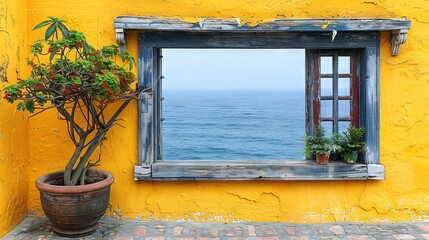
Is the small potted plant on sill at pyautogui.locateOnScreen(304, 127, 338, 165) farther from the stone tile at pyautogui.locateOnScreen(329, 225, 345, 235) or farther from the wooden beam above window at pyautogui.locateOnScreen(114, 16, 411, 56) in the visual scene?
the wooden beam above window at pyautogui.locateOnScreen(114, 16, 411, 56)

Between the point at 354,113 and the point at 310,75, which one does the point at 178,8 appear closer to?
the point at 310,75

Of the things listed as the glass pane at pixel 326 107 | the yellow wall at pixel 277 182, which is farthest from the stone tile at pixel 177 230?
the glass pane at pixel 326 107

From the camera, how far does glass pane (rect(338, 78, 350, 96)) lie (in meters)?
4.15

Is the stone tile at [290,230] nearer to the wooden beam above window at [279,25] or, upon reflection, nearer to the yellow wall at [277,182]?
the yellow wall at [277,182]

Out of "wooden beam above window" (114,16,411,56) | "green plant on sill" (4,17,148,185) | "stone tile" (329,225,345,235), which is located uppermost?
"wooden beam above window" (114,16,411,56)

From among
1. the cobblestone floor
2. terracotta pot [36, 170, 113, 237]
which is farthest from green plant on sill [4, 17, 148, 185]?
the cobblestone floor

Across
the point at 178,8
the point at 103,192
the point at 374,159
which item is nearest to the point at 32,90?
the point at 103,192

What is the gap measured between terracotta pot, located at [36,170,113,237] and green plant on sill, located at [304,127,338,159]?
6.38 ft

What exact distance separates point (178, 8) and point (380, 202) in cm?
276

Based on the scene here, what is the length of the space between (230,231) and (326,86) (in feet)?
5.71

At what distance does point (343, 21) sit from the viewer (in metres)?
3.79

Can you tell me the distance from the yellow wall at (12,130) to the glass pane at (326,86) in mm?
2962

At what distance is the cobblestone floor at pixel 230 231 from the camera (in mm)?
3639

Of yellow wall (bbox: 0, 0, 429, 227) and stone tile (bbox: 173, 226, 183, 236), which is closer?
stone tile (bbox: 173, 226, 183, 236)
